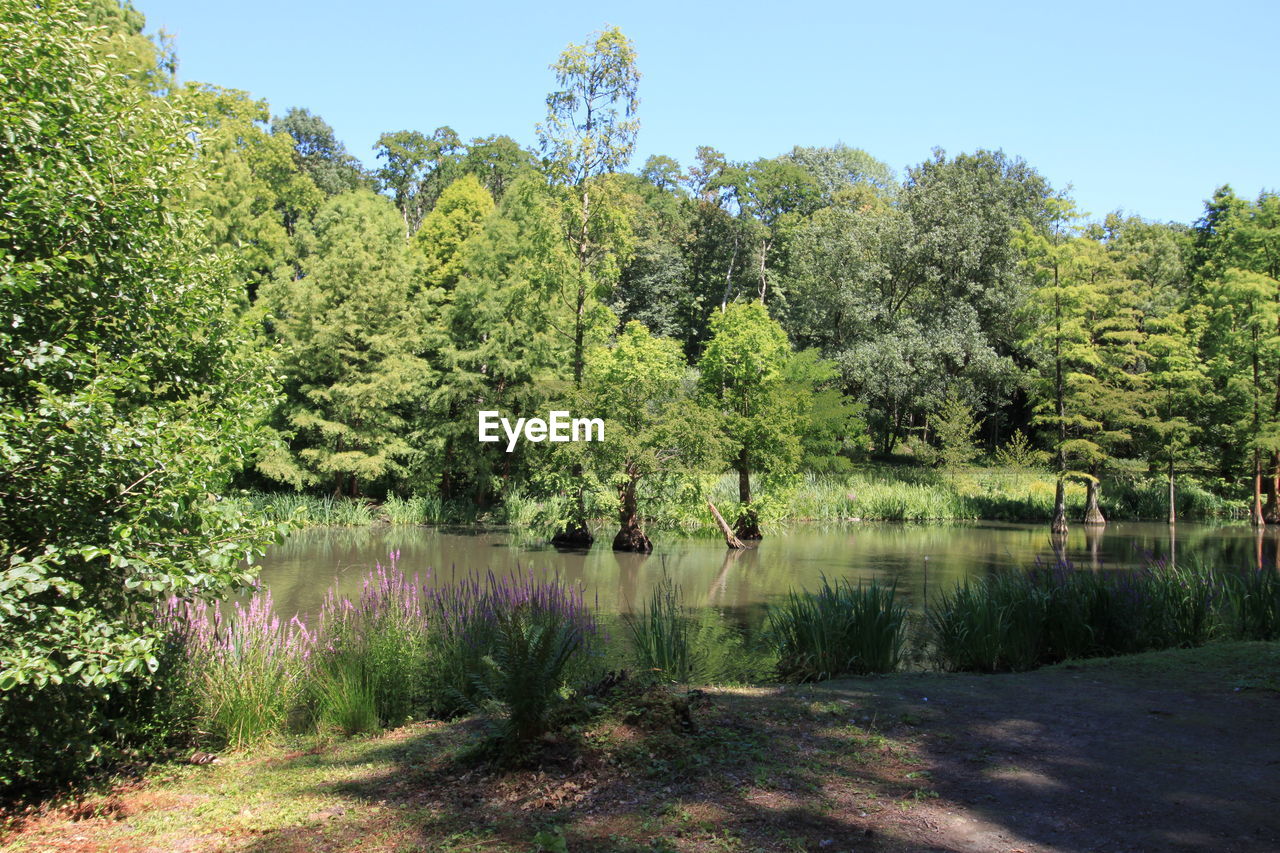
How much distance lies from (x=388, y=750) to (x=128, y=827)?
142 centimetres

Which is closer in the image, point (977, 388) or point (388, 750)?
point (388, 750)

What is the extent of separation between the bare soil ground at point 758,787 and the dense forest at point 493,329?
0.96m

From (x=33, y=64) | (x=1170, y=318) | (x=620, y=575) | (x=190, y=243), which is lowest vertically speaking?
(x=620, y=575)

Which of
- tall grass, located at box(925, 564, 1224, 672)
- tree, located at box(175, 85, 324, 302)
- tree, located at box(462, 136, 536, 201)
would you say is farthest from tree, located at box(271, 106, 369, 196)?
tall grass, located at box(925, 564, 1224, 672)

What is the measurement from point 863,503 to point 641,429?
12.8m

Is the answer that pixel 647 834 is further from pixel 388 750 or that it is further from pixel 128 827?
pixel 128 827

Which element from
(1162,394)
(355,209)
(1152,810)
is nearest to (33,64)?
(1152,810)

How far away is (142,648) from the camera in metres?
4.41

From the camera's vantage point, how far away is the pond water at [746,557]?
14.8m

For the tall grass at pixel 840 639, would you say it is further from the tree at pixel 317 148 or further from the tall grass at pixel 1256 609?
the tree at pixel 317 148

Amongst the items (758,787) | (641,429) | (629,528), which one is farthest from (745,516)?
(758,787)

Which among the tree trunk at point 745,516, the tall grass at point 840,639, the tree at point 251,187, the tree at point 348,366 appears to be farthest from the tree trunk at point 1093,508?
the tree at point 251,187

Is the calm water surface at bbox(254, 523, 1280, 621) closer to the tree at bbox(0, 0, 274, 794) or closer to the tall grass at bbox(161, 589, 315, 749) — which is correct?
the tall grass at bbox(161, 589, 315, 749)

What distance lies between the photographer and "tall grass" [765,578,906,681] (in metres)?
7.85
